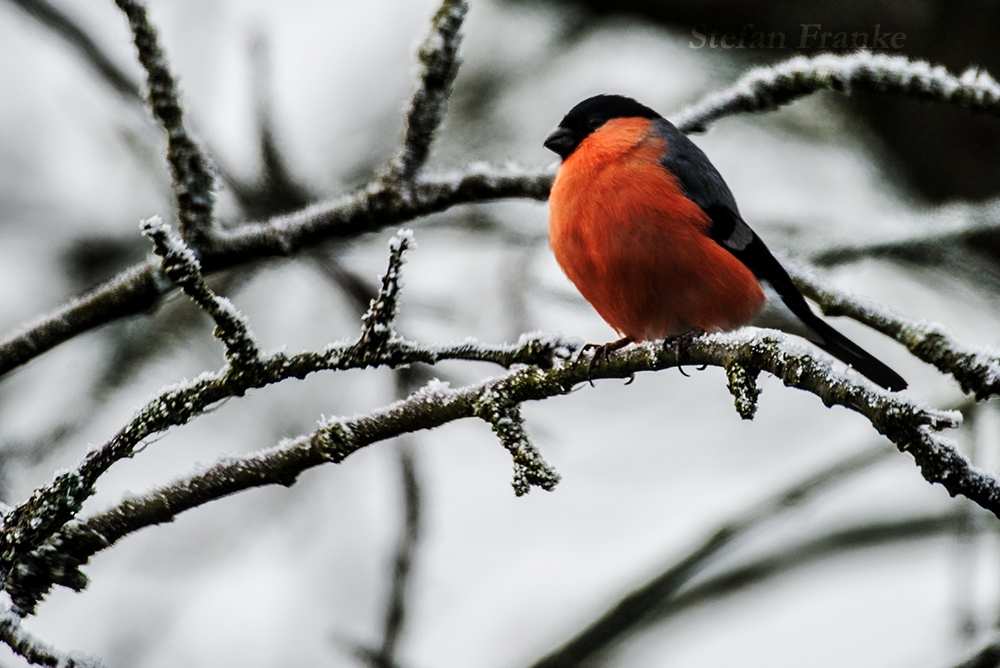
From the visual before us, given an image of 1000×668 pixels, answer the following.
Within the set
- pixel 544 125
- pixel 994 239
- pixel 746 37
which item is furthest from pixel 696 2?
pixel 994 239

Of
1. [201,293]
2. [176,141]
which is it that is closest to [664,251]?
[176,141]

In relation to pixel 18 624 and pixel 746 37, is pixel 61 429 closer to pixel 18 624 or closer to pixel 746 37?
pixel 18 624

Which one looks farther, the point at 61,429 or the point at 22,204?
the point at 22,204

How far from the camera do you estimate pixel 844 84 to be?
2.80 m

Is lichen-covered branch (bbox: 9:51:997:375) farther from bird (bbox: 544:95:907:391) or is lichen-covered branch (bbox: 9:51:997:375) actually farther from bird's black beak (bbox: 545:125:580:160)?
bird's black beak (bbox: 545:125:580:160)

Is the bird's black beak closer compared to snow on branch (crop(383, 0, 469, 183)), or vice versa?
snow on branch (crop(383, 0, 469, 183))

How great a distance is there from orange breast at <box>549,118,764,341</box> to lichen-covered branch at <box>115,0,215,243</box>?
1.46 meters

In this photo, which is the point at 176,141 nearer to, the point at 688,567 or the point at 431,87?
the point at 431,87

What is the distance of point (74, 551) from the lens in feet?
7.22

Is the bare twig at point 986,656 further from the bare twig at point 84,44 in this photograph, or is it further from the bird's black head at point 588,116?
the bare twig at point 84,44

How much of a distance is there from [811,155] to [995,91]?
497cm

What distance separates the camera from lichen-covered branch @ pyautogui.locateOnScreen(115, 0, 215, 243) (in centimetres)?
250

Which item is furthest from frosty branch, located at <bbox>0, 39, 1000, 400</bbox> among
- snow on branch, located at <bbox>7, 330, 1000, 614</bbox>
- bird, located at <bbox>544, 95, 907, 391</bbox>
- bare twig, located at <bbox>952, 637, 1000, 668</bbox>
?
bare twig, located at <bbox>952, 637, 1000, 668</bbox>

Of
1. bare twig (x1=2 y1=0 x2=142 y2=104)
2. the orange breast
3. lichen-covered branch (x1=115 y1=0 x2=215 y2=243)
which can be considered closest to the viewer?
lichen-covered branch (x1=115 y1=0 x2=215 y2=243)
